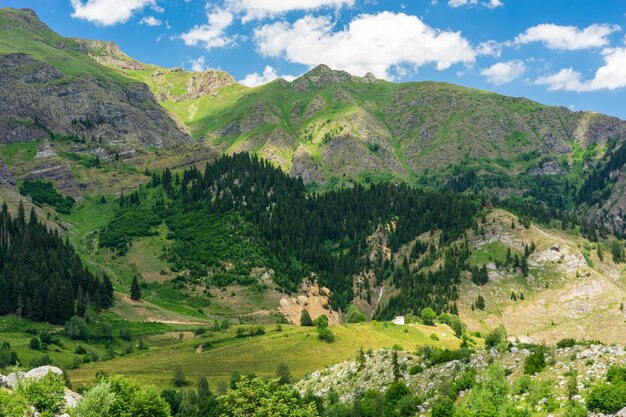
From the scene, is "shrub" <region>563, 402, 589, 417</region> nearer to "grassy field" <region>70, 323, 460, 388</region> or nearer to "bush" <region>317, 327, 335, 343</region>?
"grassy field" <region>70, 323, 460, 388</region>

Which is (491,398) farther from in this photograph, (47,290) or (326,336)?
(47,290)

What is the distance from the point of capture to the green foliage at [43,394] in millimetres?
65688

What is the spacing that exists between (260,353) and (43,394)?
8402 cm

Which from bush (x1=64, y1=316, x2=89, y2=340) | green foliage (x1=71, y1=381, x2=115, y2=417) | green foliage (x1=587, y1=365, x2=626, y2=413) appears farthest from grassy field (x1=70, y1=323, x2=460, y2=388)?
green foliage (x1=587, y1=365, x2=626, y2=413)

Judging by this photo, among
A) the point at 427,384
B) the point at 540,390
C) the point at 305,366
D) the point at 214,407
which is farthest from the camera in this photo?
the point at 305,366

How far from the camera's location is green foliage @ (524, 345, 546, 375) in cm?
6629

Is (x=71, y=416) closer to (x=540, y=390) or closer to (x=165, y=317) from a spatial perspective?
(x=540, y=390)

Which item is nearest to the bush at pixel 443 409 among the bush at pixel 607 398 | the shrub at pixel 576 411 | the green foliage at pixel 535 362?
the green foliage at pixel 535 362

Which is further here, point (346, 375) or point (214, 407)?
point (346, 375)

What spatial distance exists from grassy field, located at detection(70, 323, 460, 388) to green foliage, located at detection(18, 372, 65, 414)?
167 ft

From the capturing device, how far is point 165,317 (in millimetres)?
198125

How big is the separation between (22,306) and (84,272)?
86.6ft

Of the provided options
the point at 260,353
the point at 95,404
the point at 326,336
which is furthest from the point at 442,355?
the point at 260,353

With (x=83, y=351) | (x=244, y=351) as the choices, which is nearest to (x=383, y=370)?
(x=244, y=351)
